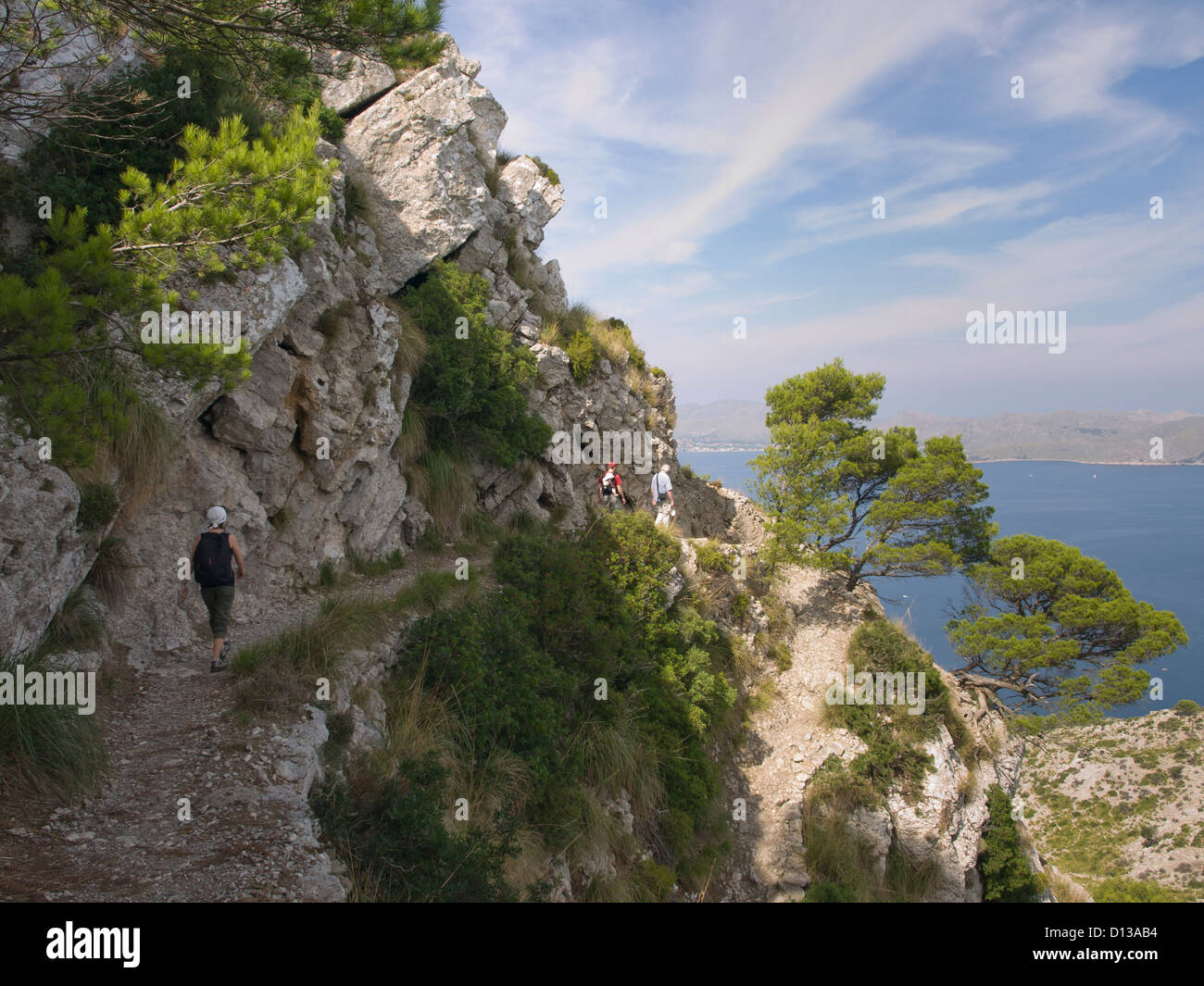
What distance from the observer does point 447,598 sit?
9266 mm

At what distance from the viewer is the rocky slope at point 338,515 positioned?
189 inches

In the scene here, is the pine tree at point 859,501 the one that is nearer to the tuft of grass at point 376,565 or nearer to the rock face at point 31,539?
the tuft of grass at point 376,565

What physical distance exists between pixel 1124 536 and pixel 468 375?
436ft

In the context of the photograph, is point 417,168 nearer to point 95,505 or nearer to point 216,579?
point 95,505

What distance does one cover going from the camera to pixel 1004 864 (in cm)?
1385

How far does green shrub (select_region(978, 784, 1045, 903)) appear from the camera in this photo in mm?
13797

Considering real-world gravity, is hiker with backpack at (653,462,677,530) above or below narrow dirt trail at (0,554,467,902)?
above

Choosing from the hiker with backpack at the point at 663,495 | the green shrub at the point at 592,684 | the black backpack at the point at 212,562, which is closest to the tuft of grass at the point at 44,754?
the black backpack at the point at 212,562

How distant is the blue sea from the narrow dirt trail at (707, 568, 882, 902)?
3462 millimetres

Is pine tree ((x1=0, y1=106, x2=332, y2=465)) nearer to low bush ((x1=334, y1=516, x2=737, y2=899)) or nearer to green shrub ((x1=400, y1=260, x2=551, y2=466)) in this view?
low bush ((x1=334, y1=516, x2=737, y2=899))

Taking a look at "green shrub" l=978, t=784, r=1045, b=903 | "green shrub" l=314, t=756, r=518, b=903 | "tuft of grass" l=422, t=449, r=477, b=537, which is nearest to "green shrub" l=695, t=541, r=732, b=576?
"tuft of grass" l=422, t=449, r=477, b=537

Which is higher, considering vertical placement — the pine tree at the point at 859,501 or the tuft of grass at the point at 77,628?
the pine tree at the point at 859,501

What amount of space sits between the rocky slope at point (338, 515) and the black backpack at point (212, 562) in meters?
0.82
